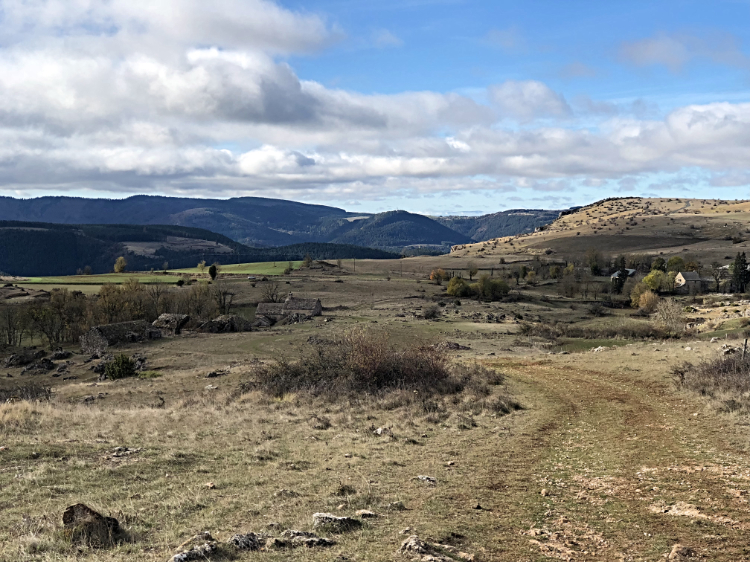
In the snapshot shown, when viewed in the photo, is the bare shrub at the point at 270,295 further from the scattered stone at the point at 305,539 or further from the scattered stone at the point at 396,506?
the scattered stone at the point at 305,539

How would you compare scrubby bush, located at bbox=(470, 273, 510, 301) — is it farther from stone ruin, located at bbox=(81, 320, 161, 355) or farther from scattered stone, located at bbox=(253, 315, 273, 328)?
stone ruin, located at bbox=(81, 320, 161, 355)

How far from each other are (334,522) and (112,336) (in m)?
58.3

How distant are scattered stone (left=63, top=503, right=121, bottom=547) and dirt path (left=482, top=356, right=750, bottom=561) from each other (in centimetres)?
641

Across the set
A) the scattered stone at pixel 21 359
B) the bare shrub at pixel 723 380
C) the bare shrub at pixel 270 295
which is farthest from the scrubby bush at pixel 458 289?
the bare shrub at pixel 723 380

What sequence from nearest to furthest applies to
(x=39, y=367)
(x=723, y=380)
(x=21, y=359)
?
(x=723, y=380) → (x=39, y=367) → (x=21, y=359)

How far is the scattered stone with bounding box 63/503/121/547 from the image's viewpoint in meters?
8.33

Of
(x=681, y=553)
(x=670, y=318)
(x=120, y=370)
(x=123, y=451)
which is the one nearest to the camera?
(x=681, y=553)

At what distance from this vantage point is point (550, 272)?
154 m

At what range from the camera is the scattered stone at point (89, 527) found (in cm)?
833

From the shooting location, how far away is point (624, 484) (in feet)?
38.9

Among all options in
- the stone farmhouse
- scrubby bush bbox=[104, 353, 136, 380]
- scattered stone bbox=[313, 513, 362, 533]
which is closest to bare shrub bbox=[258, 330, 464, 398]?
scattered stone bbox=[313, 513, 362, 533]

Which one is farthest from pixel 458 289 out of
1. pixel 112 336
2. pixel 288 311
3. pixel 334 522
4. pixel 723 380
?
pixel 334 522

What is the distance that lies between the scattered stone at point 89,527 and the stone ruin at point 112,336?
175 ft

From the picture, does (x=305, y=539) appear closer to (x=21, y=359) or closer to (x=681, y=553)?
(x=681, y=553)
